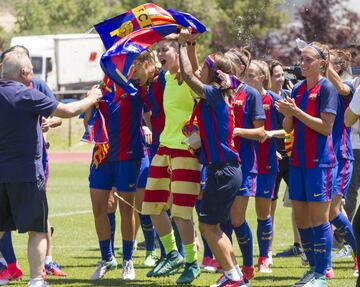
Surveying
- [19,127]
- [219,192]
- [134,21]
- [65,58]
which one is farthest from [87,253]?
[65,58]

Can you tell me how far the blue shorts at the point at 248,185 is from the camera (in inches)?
381

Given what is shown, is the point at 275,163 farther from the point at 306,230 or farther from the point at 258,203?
the point at 306,230

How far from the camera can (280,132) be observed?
10.0 m

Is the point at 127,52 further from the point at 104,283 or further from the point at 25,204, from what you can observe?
the point at 104,283

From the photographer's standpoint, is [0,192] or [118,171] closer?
[0,192]

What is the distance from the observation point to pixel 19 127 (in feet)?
27.5

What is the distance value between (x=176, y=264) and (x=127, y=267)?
472mm

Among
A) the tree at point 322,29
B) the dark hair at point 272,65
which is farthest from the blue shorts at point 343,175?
the tree at point 322,29

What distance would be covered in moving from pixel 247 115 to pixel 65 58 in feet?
131

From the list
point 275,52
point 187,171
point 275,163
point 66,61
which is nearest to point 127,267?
point 187,171

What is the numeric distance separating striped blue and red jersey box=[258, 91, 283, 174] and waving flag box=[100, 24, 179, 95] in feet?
Result: 5.66

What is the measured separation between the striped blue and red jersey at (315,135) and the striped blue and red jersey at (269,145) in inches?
53.4

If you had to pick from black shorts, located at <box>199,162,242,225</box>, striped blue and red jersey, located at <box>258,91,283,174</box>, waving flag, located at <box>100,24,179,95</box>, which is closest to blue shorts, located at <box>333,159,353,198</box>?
striped blue and red jersey, located at <box>258,91,283,174</box>

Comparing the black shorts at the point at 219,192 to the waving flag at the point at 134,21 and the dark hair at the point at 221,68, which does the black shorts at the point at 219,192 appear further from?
the waving flag at the point at 134,21
